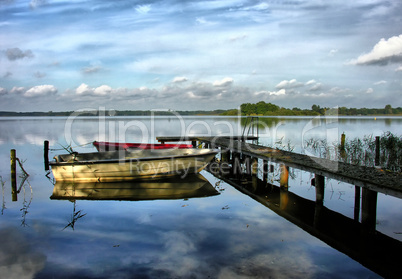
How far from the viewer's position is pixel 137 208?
10211mm

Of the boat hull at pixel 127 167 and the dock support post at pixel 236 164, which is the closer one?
the boat hull at pixel 127 167

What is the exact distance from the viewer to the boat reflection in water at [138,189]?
1176 centimetres

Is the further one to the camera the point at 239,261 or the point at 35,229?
the point at 35,229

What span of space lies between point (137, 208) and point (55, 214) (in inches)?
97.0

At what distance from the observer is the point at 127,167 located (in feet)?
42.7

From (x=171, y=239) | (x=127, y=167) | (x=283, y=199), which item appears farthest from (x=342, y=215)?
(x=127, y=167)

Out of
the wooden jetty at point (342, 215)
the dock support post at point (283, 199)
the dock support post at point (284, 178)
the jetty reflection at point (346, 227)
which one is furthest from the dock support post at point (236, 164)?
the dock support post at point (283, 199)

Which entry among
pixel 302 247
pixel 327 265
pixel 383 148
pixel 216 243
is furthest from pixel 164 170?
pixel 383 148

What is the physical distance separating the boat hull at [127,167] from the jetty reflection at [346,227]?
9.89 feet

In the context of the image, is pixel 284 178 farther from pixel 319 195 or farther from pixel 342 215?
pixel 342 215

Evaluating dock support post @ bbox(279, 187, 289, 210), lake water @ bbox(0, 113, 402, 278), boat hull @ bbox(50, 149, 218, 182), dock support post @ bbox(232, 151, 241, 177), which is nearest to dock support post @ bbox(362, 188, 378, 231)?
lake water @ bbox(0, 113, 402, 278)

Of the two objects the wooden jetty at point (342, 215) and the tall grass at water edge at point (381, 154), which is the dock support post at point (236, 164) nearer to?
the wooden jetty at point (342, 215)

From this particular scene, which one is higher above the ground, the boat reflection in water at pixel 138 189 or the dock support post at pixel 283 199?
the dock support post at pixel 283 199

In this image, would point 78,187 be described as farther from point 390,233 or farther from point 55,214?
point 390,233
